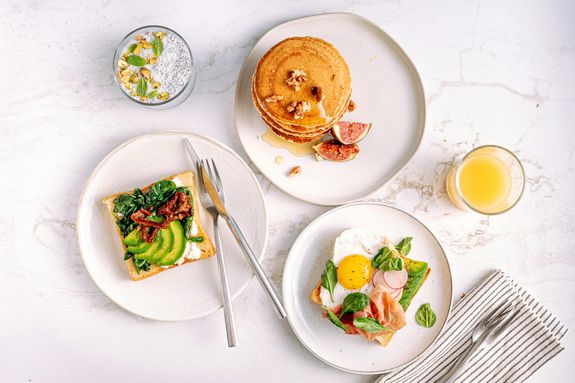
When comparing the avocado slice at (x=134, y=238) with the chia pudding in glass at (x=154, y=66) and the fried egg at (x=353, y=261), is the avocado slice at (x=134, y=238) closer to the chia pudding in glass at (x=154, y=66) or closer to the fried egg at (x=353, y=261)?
the chia pudding in glass at (x=154, y=66)

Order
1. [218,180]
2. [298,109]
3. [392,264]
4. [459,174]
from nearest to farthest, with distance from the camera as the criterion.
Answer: [298,109] → [392,264] → [218,180] → [459,174]

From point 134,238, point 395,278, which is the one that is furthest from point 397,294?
point 134,238

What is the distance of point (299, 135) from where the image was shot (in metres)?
3.32

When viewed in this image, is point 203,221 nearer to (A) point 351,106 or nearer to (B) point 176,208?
(B) point 176,208

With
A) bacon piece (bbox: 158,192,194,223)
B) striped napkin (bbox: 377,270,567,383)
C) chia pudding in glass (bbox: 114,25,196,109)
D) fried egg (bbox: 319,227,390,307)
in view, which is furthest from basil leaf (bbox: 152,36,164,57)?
striped napkin (bbox: 377,270,567,383)

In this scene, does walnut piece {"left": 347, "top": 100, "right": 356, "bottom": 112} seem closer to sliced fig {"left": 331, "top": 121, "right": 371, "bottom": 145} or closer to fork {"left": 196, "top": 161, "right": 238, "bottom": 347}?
sliced fig {"left": 331, "top": 121, "right": 371, "bottom": 145}

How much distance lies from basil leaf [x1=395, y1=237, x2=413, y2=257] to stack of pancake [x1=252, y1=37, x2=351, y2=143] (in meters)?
0.93

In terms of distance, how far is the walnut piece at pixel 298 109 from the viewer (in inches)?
126

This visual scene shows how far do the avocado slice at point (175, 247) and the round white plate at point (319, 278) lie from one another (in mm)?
709

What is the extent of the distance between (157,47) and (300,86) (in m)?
0.96

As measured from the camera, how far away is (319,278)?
3504 millimetres

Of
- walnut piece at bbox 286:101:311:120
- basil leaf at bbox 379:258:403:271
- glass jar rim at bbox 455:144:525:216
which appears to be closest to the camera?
walnut piece at bbox 286:101:311:120

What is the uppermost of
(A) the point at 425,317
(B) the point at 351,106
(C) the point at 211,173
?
(B) the point at 351,106

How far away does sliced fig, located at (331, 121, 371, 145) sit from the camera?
345 centimetres
